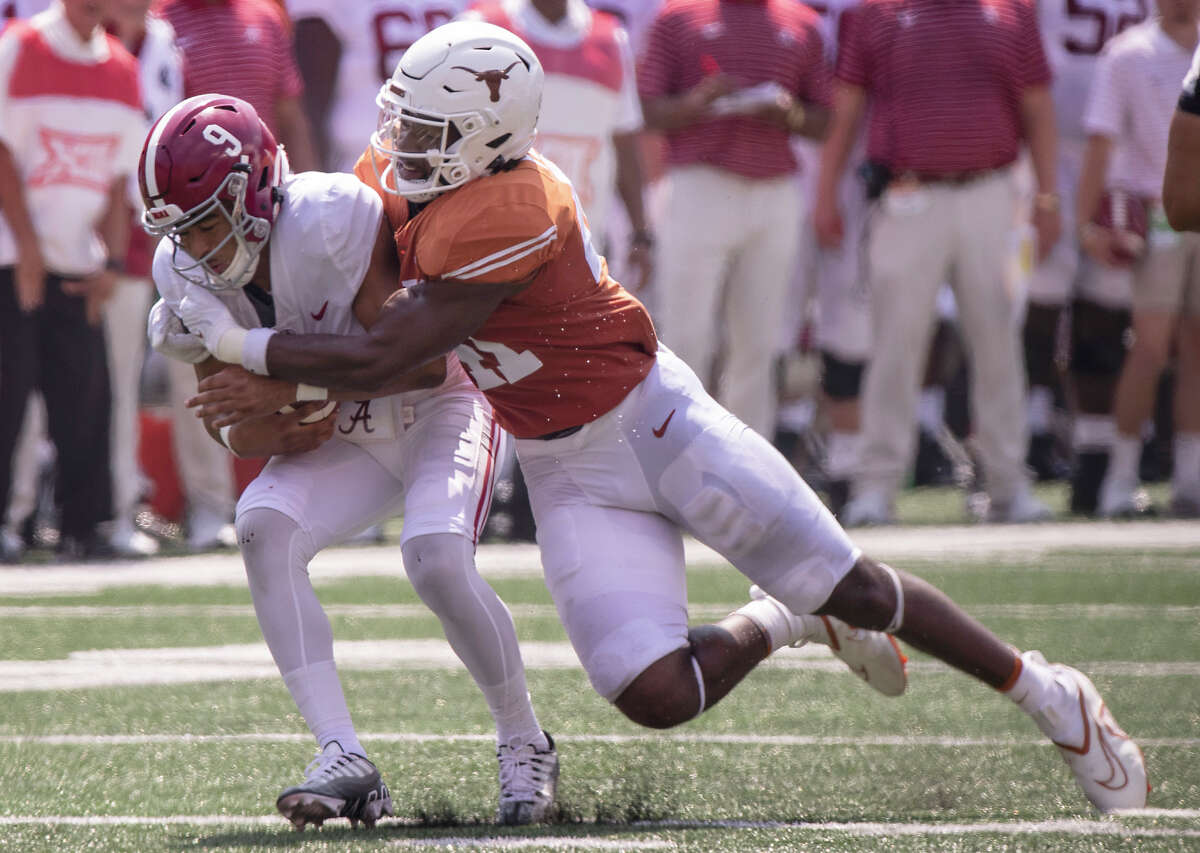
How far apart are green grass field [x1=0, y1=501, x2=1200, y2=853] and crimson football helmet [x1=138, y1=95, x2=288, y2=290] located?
98cm

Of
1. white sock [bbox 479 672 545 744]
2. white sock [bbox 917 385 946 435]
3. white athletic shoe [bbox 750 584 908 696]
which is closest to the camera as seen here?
white sock [bbox 479 672 545 744]

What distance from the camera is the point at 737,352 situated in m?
7.30

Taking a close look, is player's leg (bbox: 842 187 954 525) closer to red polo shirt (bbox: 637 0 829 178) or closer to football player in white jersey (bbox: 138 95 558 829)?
red polo shirt (bbox: 637 0 829 178)

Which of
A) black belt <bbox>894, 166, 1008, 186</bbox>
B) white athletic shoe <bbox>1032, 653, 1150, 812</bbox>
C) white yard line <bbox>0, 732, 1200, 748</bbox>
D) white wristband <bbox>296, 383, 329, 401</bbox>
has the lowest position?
black belt <bbox>894, 166, 1008, 186</bbox>

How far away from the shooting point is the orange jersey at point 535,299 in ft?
10.3

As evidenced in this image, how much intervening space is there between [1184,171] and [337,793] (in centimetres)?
165

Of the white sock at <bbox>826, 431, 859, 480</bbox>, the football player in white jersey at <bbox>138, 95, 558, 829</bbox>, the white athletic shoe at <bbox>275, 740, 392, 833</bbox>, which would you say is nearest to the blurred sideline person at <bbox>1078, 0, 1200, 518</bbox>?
the white sock at <bbox>826, 431, 859, 480</bbox>

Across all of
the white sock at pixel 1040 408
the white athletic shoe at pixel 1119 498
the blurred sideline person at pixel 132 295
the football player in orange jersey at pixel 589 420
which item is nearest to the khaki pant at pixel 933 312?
the white athletic shoe at pixel 1119 498

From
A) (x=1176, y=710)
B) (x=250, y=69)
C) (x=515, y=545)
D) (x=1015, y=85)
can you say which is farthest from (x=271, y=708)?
(x=1015, y=85)

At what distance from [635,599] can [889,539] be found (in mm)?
3682

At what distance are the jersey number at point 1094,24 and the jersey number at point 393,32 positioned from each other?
2665 millimetres

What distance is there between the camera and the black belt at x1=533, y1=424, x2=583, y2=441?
10.9 feet

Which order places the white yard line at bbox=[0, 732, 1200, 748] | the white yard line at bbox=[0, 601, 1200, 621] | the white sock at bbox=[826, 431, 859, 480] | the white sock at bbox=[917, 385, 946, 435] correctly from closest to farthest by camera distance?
the white yard line at bbox=[0, 732, 1200, 748] → the white yard line at bbox=[0, 601, 1200, 621] → the white sock at bbox=[826, 431, 859, 480] → the white sock at bbox=[917, 385, 946, 435]

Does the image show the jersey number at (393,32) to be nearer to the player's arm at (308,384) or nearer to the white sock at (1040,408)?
the white sock at (1040,408)
